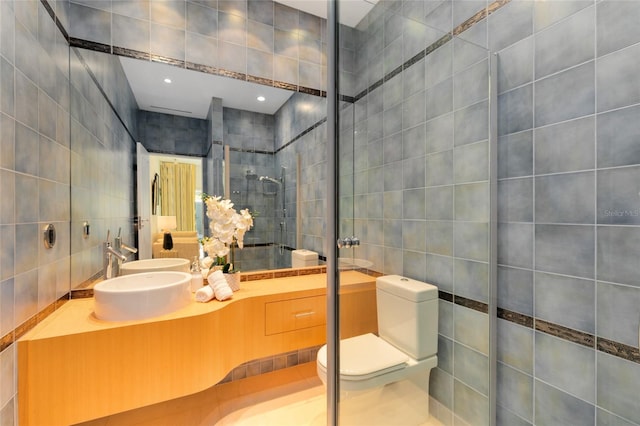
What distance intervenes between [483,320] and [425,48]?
1.22 metres

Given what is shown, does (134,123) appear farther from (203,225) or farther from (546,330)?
(546,330)

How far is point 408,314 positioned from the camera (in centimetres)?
120

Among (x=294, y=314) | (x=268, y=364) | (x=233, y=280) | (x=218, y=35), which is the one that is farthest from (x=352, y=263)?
(x=218, y=35)

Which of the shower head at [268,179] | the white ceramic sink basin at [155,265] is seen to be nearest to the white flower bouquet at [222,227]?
the white ceramic sink basin at [155,265]

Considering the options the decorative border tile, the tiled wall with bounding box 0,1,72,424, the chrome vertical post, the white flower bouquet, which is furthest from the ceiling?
the decorative border tile

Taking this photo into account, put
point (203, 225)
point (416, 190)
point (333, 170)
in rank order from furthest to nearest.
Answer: point (203, 225), point (416, 190), point (333, 170)

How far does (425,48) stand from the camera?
1192mm

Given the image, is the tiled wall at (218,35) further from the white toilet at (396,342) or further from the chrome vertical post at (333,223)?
the white toilet at (396,342)

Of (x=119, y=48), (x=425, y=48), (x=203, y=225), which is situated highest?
(x=119, y=48)

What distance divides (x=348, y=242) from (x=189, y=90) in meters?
1.65

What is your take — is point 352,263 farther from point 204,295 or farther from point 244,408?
point 244,408

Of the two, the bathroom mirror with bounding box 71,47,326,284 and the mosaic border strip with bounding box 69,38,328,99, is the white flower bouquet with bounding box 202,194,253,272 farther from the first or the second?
the mosaic border strip with bounding box 69,38,328,99

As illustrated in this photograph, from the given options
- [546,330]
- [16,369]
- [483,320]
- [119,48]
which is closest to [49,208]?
[16,369]

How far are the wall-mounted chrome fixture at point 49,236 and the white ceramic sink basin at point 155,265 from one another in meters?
0.44
